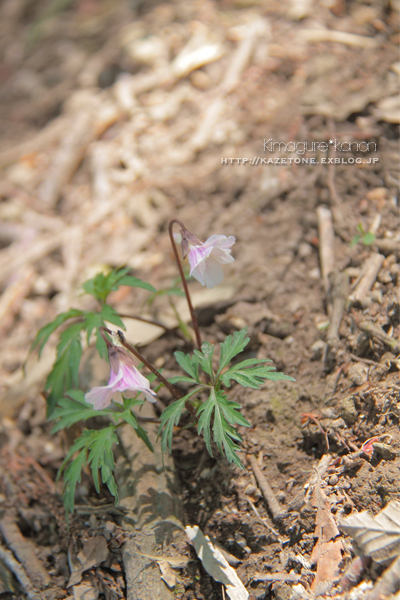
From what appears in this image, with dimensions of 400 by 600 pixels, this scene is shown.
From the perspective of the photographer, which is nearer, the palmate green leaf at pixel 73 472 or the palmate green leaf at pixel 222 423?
the palmate green leaf at pixel 222 423

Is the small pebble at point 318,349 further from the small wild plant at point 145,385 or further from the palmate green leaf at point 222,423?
the palmate green leaf at point 222,423

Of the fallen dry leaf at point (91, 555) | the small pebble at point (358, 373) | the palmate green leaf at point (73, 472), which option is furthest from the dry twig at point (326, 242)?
the fallen dry leaf at point (91, 555)

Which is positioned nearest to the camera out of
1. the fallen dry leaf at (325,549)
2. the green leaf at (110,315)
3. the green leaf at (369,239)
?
the fallen dry leaf at (325,549)

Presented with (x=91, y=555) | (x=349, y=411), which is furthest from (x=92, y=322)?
(x=349, y=411)

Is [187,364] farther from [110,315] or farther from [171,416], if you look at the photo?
[110,315]

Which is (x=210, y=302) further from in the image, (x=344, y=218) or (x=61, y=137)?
(x=61, y=137)

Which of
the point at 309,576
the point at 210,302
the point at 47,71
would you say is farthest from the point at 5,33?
the point at 309,576
